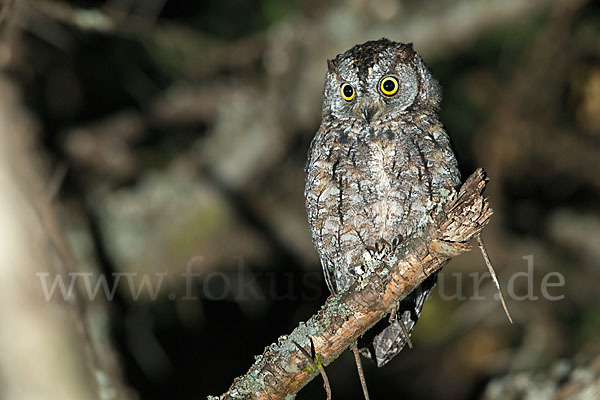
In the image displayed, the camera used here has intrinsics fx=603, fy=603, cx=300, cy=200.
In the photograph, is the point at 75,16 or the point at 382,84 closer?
the point at 382,84

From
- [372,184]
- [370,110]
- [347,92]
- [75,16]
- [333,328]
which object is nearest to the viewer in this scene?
[333,328]

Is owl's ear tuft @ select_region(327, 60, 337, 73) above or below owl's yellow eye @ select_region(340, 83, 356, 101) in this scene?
above

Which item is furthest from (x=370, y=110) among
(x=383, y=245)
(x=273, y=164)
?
(x=273, y=164)

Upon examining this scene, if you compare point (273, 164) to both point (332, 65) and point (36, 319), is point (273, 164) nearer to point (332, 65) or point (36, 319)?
point (332, 65)

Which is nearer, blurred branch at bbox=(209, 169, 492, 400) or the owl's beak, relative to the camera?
blurred branch at bbox=(209, 169, 492, 400)

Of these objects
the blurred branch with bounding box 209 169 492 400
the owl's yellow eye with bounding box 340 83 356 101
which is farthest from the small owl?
the blurred branch with bounding box 209 169 492 400

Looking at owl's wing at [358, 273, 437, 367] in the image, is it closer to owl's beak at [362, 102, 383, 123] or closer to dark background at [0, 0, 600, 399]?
owl's beak at [362, 102, 383, 123]

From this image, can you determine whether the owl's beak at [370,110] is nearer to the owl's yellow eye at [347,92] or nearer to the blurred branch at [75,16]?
the owl's yellow eye at [347,92]
